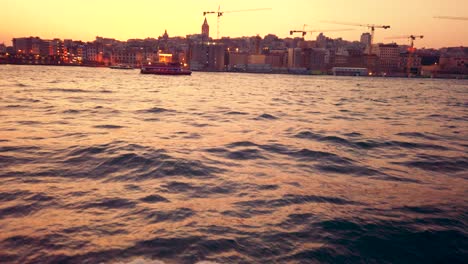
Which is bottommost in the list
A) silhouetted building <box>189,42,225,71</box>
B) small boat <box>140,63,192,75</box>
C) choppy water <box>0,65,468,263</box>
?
choppy water <box>0,65,468,263</box>

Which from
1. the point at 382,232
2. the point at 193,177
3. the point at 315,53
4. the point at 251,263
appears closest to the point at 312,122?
the point at 193,177

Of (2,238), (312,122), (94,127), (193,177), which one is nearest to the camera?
(2,238)

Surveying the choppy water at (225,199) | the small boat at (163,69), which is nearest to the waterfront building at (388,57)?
the small boat at (163,69)

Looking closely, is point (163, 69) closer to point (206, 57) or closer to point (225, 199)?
point (206, 57)

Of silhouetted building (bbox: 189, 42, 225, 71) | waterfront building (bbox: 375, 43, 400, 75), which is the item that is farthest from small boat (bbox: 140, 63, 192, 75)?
waterfront building (bbox: 375, 43, 400, 75)

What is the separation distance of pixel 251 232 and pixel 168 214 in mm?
1241

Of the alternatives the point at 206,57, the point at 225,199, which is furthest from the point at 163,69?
the point at 225,199

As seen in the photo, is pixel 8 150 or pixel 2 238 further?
pixel 8 150

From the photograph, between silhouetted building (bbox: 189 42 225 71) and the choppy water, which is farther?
silhouetted building (bbox: 189 42 225 71)

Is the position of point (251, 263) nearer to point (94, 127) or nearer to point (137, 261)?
point (137, 261)

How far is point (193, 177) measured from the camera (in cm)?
677

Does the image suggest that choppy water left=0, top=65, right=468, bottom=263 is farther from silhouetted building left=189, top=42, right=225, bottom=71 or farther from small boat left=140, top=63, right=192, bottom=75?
silhouetted building left=189, top=42, right=225, bottom=71

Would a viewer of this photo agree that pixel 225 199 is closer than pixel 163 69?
Yes

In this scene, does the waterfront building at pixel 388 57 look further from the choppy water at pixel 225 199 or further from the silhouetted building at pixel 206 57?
the choppy water at pixel 225 199
